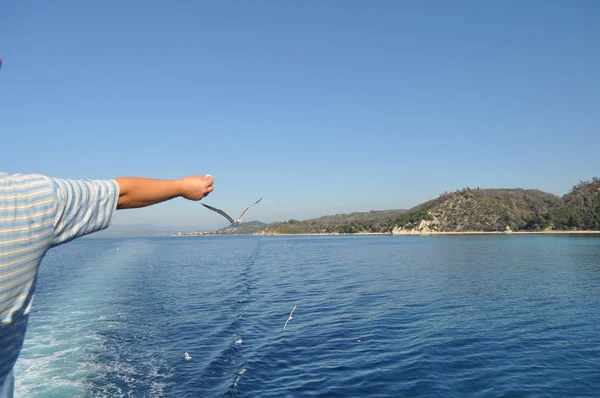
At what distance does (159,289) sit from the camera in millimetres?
31391

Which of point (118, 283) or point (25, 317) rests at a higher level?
point (25, 317)

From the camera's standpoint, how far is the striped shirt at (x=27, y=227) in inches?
65.7

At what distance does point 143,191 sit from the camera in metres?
2.13

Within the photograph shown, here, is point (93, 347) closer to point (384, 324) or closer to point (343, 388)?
point (343, 388)

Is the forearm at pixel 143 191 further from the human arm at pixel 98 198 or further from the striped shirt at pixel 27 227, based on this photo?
the striped shirt at pixel 27 227

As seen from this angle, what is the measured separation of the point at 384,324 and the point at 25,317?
18.9 metres

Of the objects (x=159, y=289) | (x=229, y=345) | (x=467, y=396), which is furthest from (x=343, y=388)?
(x=159, y=289)

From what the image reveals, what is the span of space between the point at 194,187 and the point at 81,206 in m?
0.61

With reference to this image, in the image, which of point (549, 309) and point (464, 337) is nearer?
point (464, 337)

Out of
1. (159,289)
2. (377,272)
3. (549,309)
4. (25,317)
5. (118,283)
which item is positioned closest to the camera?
(25,317)

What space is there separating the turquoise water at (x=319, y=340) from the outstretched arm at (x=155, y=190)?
36.3 feet

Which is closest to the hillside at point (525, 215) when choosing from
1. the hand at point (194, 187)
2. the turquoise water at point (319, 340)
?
the turquoise water at point (319, 340)

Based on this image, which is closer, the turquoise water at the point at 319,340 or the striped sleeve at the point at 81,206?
the striped sleeve at the point at 81,206

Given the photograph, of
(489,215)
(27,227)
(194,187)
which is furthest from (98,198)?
(489,215)
